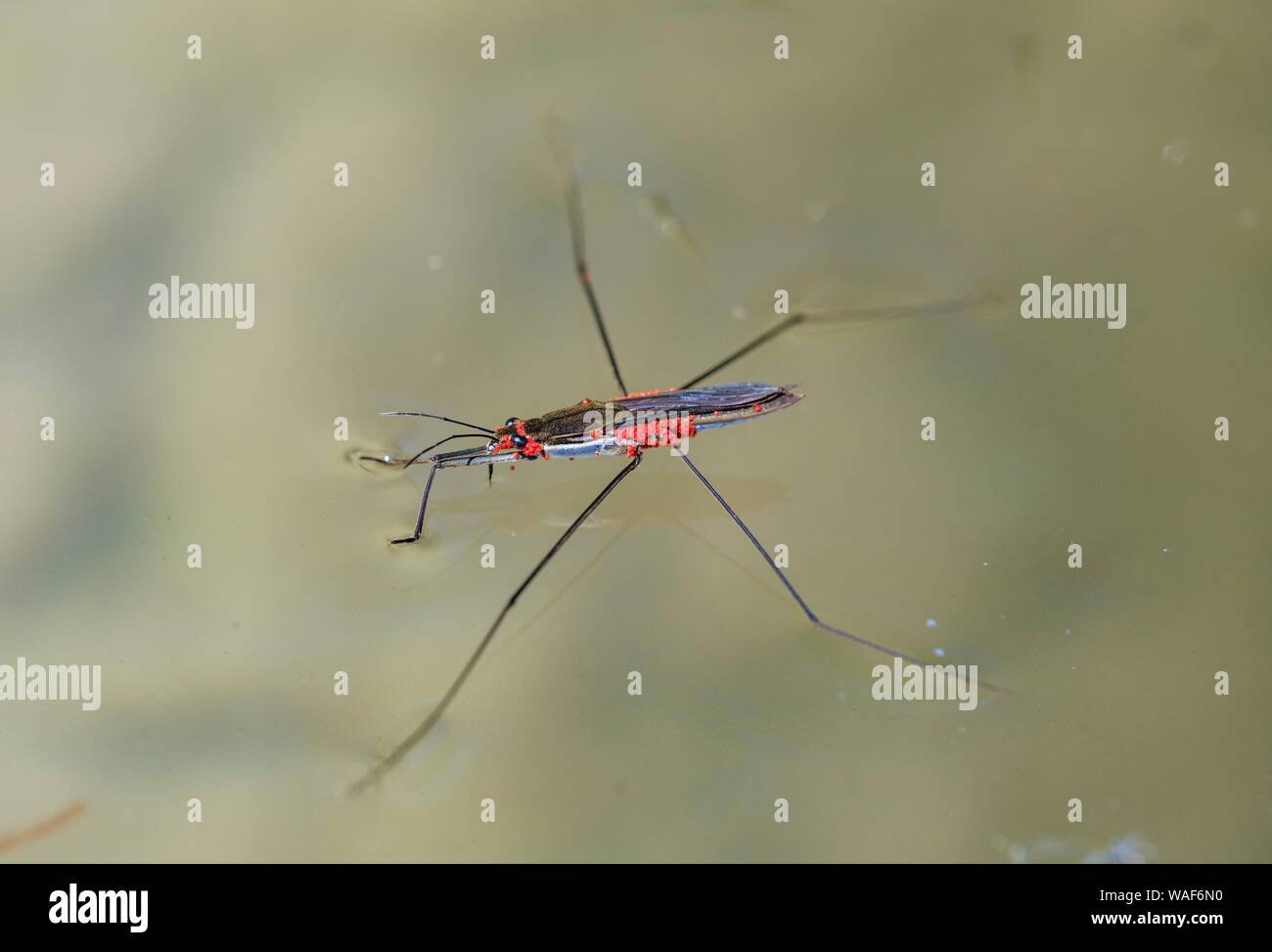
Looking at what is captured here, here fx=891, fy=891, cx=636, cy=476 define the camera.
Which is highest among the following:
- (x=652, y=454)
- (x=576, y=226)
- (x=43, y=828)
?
(x=576, y=226)

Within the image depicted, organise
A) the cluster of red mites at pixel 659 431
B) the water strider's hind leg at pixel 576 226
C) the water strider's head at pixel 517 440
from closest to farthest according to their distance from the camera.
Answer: the water strider's head at pixel 517 440
the cluster of red mites at pixel 659 431
the water strider's hind leg at pixel 576 226

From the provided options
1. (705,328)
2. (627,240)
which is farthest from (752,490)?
(627,240)

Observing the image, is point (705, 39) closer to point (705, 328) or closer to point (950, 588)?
point (705, 328)

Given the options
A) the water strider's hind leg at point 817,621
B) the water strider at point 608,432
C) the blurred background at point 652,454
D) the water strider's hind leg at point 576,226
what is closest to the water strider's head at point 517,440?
the water strider at point 608,432

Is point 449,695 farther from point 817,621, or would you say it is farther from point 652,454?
point 817,621

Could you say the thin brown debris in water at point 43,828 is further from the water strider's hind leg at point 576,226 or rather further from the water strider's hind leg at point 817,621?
the water strider's hind leg at point 817,621

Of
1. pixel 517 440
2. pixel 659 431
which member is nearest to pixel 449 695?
pixel 517 440
